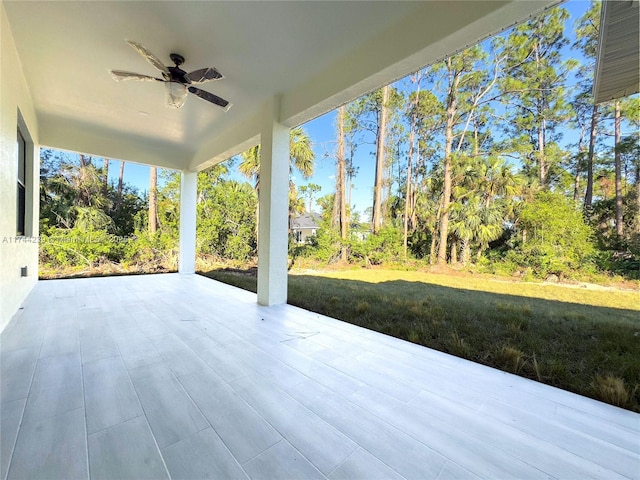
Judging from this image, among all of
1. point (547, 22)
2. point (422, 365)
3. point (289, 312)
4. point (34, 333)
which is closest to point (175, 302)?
point (34, 333)

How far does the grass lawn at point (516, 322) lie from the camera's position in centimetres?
189

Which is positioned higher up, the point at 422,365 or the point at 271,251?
the point at 271,251

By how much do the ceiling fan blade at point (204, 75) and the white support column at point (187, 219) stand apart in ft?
12.6

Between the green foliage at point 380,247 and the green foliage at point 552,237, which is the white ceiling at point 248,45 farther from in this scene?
the green foliage at point 380,247

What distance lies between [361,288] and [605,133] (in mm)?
5095

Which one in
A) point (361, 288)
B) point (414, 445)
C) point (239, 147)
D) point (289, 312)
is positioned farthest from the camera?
point (361, 288)

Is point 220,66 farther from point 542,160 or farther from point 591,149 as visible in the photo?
point 542,160

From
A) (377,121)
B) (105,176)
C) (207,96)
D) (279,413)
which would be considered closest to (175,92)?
(207,96)

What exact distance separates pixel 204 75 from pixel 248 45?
507 mm

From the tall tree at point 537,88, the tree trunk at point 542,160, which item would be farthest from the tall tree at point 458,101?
the tree trunk at point 542,160

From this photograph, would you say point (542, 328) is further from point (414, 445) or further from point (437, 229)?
point (437, 229)

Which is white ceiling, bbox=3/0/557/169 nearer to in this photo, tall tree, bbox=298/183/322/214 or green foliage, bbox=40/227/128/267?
green foliage, bbox=40/227/128/267

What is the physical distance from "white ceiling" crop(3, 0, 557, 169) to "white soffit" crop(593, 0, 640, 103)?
1.35 ft

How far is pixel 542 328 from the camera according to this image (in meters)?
2.77
